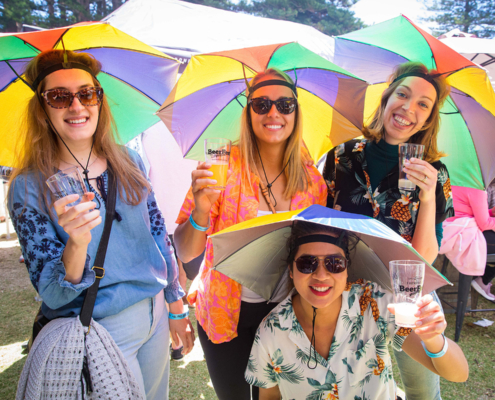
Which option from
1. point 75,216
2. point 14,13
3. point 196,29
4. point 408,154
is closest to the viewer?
point 75,216

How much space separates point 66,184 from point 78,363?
81 cm

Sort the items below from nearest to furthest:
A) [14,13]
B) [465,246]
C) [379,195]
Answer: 1. [379,195]
2. [465,246]
3. [14,13]

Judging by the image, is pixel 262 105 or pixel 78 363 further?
pixel 262 105

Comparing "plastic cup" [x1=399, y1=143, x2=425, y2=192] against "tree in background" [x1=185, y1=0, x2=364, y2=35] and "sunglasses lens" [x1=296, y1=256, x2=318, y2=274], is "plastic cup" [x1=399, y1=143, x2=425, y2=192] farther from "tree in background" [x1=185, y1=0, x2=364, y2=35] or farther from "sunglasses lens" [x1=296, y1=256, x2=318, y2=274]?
"tree in background" [x1=185, y1=0, x2=364, y2=35]

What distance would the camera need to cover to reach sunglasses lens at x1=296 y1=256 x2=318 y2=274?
6.09 ft

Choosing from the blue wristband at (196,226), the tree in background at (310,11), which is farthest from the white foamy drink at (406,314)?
the tree in background at (310,11)

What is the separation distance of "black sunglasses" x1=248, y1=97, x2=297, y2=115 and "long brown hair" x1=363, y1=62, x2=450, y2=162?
657 mm

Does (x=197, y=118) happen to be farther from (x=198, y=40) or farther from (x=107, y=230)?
(x=198, y=40)

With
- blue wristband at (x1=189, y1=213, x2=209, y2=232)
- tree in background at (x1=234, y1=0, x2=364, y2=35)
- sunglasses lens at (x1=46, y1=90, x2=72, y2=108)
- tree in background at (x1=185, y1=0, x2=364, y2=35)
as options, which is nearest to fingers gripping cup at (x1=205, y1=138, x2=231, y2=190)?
blue wristband at (x1=189, y1=213, x2=209, y2=232)

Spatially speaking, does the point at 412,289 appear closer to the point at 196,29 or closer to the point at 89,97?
the point at 89,97

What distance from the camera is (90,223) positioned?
1.48 m

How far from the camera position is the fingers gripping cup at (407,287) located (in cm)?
143

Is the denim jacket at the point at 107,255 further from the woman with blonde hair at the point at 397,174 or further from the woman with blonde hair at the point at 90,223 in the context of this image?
the woman with blonde hair at the point at 397,174

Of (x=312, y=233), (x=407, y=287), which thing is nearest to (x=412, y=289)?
(x=407, y=287)
